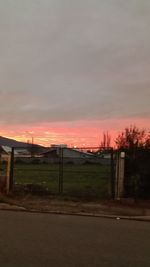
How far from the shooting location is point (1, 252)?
931cm

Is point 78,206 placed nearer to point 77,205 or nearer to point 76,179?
point 77,205

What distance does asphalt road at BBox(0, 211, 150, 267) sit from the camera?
867cm

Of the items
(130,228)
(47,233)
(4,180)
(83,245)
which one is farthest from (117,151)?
(83,245)

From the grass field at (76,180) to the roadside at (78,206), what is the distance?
4.97 ft

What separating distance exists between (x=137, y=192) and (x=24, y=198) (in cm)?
467

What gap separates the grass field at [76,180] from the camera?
23875mm

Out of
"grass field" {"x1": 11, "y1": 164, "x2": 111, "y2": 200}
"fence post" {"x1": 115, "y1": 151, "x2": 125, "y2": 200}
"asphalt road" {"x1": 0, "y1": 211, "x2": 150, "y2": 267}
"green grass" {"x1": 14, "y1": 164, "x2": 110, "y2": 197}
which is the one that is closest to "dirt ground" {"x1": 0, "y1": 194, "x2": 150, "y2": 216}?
"fence post" {"x1": 115, "y1": 151, "x2": 125, "y2": 200}

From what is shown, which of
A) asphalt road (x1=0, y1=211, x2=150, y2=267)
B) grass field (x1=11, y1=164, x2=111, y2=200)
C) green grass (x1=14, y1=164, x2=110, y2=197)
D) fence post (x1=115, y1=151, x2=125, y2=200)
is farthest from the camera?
green grass (x1=14, y1=164, x2=110, y2=197)

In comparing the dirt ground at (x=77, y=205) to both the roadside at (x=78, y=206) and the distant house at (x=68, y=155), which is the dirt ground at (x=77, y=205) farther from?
the distant house at (x=68, y=155)

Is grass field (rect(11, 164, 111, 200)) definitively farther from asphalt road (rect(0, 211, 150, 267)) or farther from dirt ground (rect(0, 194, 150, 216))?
asphalt road (rect(0, 211, 150, 267))

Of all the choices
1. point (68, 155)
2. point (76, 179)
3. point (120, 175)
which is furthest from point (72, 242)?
point (68, 155)

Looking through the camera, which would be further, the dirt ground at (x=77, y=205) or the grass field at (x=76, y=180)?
the grass field at (x=76, y=180)

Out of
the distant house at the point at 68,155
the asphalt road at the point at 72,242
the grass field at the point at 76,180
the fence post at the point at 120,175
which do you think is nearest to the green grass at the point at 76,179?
the grass field at the point at 76,180

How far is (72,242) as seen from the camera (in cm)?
1063
